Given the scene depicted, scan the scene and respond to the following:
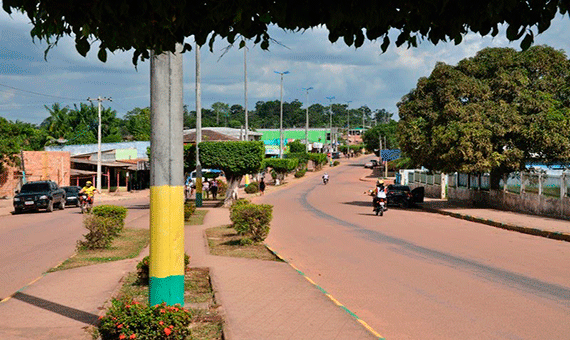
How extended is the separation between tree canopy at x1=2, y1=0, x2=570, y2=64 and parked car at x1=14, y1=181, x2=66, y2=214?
30.7 metres

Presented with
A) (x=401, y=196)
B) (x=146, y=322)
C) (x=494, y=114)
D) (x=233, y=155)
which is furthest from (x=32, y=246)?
(x=401, y=196)

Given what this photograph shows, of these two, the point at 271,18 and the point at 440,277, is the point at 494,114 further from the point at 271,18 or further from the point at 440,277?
the point at 271,18

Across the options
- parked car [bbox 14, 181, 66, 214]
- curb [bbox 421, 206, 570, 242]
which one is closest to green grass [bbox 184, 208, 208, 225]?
parked car [bbox 14, 181, 66, 214]

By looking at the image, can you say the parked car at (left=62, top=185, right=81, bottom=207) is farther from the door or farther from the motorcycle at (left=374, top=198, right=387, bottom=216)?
the door

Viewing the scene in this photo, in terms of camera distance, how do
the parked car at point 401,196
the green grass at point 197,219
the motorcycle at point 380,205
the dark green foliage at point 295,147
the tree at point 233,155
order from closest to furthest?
the green grass at point 197,219 → the motorcycle at point 380,205 → the tree at point 233,155 → the parked car at point 401,196 → the dark green foliage at point 295,147

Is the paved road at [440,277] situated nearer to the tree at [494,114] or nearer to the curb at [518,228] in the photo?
the curb at [518,228]

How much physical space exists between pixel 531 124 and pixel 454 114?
11.9 feet

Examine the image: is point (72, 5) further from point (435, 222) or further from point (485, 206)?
point (485, 206)

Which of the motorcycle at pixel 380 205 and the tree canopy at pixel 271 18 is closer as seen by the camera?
the tree canopy at pixel 271 18

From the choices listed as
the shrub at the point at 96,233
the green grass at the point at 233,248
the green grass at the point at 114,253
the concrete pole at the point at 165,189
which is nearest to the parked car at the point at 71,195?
A: the green grass at the point at 114,253

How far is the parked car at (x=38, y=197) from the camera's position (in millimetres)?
33312

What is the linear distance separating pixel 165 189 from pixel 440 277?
6.37 m

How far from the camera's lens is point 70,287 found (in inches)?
413

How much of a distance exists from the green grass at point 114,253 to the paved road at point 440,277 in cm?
365
